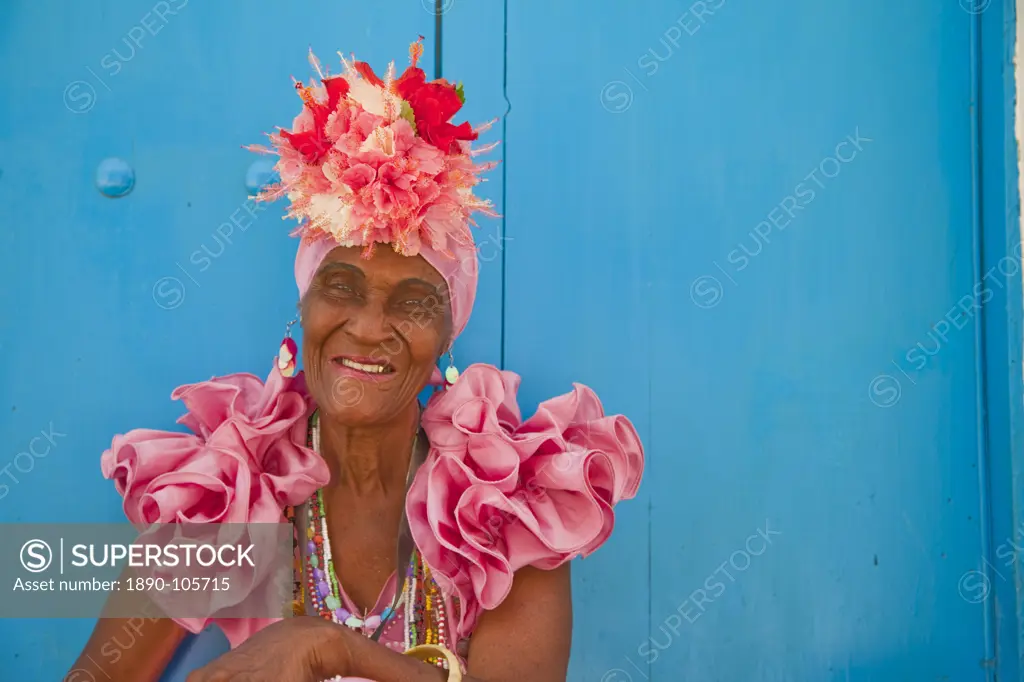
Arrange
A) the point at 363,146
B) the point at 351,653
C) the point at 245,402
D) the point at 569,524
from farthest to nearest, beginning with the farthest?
1. the point at 245,402
2. the point at 569,524
3. the point at 363,146
4. the point at 351,653

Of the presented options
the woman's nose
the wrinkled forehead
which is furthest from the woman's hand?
the wrinkled forehead

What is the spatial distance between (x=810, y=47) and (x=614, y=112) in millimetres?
560

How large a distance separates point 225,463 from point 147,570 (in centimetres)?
27

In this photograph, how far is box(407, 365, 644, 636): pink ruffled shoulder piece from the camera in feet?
6.49

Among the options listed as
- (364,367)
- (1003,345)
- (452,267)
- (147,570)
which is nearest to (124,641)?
(147,570)

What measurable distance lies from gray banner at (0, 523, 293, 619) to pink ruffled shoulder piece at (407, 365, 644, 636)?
353 millimetres

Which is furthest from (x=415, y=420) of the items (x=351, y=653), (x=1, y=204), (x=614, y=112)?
(x=1, y=204)

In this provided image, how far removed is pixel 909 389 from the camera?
8.27ft

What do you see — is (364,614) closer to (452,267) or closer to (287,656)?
(287,656)

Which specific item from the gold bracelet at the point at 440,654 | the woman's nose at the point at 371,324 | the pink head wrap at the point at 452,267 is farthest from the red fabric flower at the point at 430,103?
the gold bracelet at the point at 440,654

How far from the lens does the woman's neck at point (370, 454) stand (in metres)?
2.18

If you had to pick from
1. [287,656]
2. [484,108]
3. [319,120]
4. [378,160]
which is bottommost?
[287,656]

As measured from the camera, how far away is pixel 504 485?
6.55ft

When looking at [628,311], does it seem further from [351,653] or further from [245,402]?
[351,653]
